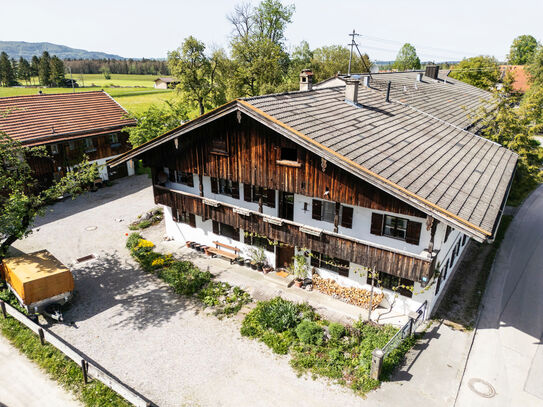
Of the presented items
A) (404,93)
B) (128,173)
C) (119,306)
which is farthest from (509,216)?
(128,173)

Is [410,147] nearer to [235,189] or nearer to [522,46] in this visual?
[235,189]

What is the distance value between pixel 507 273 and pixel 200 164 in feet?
61.8

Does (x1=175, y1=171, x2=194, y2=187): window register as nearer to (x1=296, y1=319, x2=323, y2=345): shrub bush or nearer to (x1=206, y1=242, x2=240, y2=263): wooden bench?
(x1=206, y1=242, x2=240, y2=263): wooden bench

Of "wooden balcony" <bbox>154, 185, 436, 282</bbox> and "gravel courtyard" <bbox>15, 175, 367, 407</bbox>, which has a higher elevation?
"wooden balcony" <bbox>154, 185, 436, 282</bbox>

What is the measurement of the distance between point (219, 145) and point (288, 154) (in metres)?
3.95

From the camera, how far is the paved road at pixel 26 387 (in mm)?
13156

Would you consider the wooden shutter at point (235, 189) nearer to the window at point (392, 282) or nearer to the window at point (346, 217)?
the window at point (346, 217)

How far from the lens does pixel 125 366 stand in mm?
14773

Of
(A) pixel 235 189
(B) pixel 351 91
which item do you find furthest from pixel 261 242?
(B) pixel 351 91

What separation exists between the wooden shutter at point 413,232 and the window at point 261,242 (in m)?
7.89

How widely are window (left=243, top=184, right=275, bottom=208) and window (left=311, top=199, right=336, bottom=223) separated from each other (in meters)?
2.57

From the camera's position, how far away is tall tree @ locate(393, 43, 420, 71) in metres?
121

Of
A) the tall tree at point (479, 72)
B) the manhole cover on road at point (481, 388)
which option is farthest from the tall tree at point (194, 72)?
the manhole cover on road at point (481, 388)

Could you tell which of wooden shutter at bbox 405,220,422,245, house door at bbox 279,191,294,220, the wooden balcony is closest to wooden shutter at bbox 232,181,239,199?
the wooden balcony
